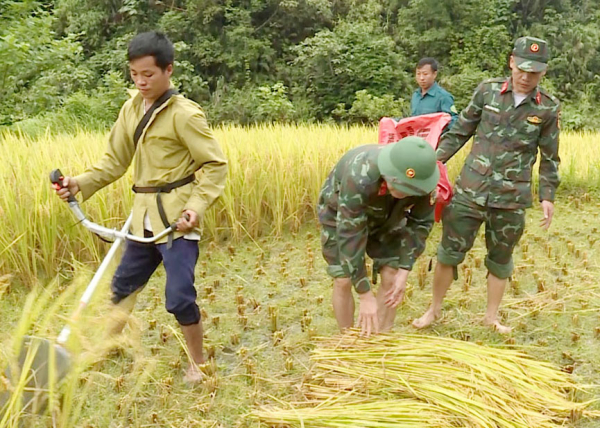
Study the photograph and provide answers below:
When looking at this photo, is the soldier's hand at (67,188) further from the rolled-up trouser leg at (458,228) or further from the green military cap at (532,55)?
the green military cap at (532,55)

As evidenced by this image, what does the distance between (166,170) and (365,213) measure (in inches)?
31.7

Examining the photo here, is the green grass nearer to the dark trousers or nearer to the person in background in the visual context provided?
the dark trousers

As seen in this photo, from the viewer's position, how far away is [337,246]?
2748mm

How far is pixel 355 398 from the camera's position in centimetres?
220

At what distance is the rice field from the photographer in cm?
227

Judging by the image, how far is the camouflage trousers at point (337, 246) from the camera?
8.96 feet

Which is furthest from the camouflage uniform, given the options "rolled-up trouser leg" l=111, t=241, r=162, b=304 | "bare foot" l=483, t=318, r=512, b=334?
"rolled-up trouser leg" l=111, t=241, r=162, b=304

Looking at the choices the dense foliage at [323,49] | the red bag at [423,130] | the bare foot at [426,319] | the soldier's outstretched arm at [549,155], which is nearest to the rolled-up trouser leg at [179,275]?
the red bag at [423,130]

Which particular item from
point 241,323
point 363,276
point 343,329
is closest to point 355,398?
point 363,276

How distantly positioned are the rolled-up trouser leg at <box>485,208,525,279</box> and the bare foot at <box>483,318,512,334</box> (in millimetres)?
268

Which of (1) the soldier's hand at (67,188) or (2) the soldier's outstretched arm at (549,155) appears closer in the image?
(1) the soldier's hand at (67,188)

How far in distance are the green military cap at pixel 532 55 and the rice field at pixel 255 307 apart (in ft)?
4.18

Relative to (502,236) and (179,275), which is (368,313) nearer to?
(179,275)

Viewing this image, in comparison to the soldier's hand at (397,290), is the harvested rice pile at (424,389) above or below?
below
